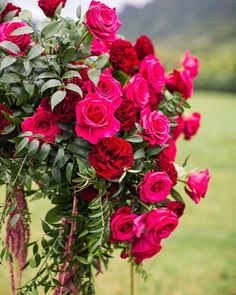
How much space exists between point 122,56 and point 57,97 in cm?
35

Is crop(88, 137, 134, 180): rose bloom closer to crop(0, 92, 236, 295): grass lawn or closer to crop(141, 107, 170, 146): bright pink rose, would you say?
crop(141, 107, 170, 146): bright pink rose

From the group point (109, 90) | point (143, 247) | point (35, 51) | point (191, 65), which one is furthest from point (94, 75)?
point (191, 65)

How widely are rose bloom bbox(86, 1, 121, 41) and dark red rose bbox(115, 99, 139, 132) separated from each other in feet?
0.59

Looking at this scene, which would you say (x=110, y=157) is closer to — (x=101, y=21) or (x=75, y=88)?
(x=75, y=88)

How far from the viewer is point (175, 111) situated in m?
1.57

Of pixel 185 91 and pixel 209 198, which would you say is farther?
pixel 209 198

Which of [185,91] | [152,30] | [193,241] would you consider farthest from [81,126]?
[152,30]

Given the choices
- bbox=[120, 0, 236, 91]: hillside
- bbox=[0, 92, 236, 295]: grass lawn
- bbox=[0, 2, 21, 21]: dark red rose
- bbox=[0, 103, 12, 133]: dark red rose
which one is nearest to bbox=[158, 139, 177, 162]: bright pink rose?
bbox=[0, 103, 12, 133]: dark red rose

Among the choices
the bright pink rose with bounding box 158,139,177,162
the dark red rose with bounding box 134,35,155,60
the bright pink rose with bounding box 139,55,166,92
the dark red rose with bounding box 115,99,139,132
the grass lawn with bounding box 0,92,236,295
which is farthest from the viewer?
the grass lawn with bounding box 0,92,236,295

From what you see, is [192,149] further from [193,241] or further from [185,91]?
[185,91]

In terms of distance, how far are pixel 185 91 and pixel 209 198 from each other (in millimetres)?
4364

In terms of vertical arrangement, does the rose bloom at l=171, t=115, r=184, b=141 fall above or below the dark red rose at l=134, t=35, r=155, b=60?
below

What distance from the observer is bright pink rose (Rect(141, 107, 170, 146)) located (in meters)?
1.30

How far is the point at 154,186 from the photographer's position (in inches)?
50.4
